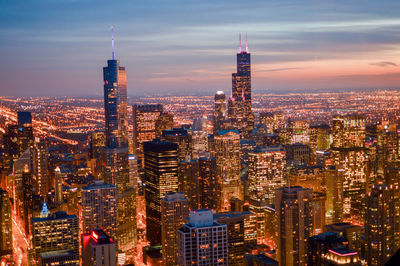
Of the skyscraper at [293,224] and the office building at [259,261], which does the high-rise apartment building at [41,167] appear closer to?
the skyscraper at [293,224]

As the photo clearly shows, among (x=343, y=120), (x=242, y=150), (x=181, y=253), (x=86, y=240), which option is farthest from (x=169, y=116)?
(x=181, y=253)

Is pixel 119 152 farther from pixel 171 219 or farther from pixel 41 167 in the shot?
pixel 171 219

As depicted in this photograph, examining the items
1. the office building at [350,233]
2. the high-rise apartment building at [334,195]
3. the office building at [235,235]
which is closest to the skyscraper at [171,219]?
the office building at [235,235]

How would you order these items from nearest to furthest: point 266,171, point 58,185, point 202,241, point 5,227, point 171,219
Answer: point 202,241 → point 171,219 → point 5,227 → point 58,185 → point 266,171

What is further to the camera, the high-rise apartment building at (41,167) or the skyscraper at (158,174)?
the high-rise apartment building at (41,167)

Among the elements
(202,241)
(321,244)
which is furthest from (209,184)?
(202,241)
